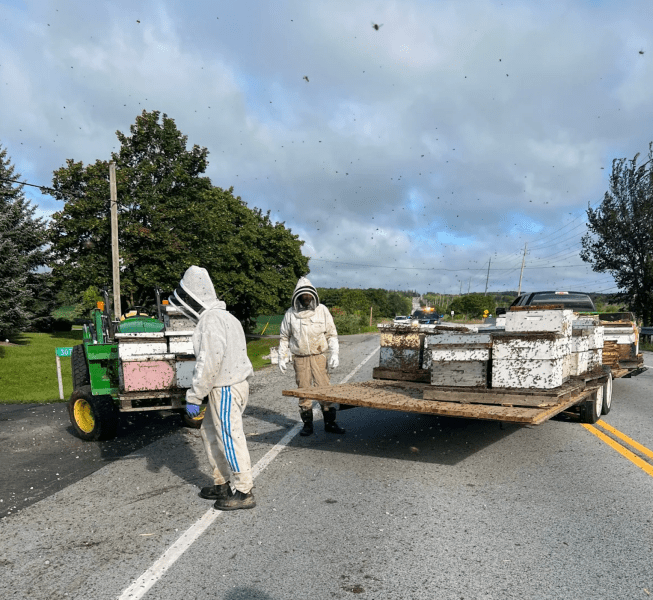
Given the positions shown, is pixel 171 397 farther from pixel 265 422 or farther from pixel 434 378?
pixel 434 378

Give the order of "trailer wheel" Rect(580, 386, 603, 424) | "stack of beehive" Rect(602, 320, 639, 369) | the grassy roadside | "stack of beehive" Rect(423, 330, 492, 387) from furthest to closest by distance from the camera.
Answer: the grassy roadside, "stack of beehive" Rect(602, 320, 639, 369), "trailer wheel" Rect(580, 386, 603, 424), "stack of beehive" Rect(423, 330, 492, 387)

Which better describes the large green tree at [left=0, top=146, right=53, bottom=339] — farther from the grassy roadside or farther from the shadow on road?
the shadow on road

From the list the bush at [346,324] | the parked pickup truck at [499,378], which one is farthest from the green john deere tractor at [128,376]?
the bush at [346,324]

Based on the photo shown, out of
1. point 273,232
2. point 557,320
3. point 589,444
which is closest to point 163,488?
point 557,320

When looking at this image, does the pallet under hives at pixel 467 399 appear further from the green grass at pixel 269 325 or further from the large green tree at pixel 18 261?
the green grass at pixel 269 325

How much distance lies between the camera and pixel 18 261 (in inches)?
942

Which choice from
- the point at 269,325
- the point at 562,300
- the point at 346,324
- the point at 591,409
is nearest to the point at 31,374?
the point at 562,300

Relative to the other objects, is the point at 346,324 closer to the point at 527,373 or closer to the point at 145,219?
the point at 145,219

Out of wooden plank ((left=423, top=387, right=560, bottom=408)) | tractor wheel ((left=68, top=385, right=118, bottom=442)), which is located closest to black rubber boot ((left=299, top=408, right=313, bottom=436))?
wooden plank ((left=423, top=387, right=560, bottom=408))

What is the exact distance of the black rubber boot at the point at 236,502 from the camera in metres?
4.58

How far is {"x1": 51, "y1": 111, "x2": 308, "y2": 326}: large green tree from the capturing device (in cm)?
2764

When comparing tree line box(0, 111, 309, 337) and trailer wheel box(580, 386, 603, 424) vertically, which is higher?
tree line box(0, 111, 309, 337)

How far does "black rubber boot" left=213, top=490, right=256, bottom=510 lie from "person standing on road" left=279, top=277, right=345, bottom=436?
2.87 meters

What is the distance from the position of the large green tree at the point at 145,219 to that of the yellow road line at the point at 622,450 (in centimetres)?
1923
